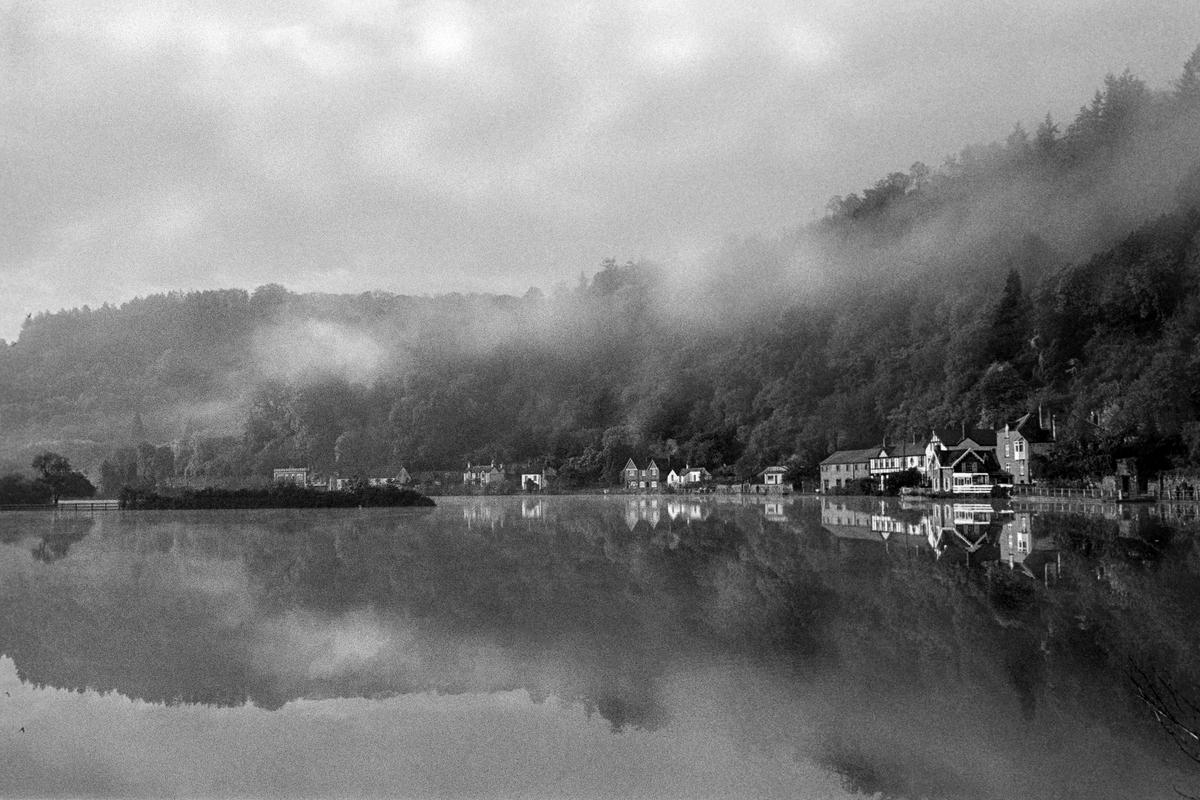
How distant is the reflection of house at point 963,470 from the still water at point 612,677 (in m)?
31.4

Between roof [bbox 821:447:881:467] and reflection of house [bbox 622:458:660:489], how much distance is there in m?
17.7

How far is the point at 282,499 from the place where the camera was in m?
44.5

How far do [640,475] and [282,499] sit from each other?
1570 inches

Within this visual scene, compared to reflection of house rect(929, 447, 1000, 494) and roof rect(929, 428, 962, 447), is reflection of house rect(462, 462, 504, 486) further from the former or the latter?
reflection of house rect(929, 447, 1000, 494)

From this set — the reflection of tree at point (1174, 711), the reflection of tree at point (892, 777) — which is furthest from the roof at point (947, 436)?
the reflection of tree at point (892, 777)

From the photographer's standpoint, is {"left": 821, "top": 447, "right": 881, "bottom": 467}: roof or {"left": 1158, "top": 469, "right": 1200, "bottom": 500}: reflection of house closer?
{"left": 1158, "top": 469, "right": 1200, "bottom": 500}: reflection of house

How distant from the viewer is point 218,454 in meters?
104

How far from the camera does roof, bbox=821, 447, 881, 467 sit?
60.3 meters

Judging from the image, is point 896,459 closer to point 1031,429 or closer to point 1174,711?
point 1031,429

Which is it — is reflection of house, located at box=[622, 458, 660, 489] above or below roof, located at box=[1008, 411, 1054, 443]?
below

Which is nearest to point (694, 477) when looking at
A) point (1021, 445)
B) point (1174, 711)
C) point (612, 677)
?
point (1021, 445)

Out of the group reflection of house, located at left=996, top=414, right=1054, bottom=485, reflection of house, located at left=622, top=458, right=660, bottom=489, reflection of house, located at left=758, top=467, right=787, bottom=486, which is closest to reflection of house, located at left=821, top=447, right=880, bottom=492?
reflection of house, located at left=758, top=467, right=787, bottom=486

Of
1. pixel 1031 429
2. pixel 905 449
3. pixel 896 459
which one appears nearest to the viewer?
pixel 1031 429

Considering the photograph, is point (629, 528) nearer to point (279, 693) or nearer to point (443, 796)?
point (279, 693)
